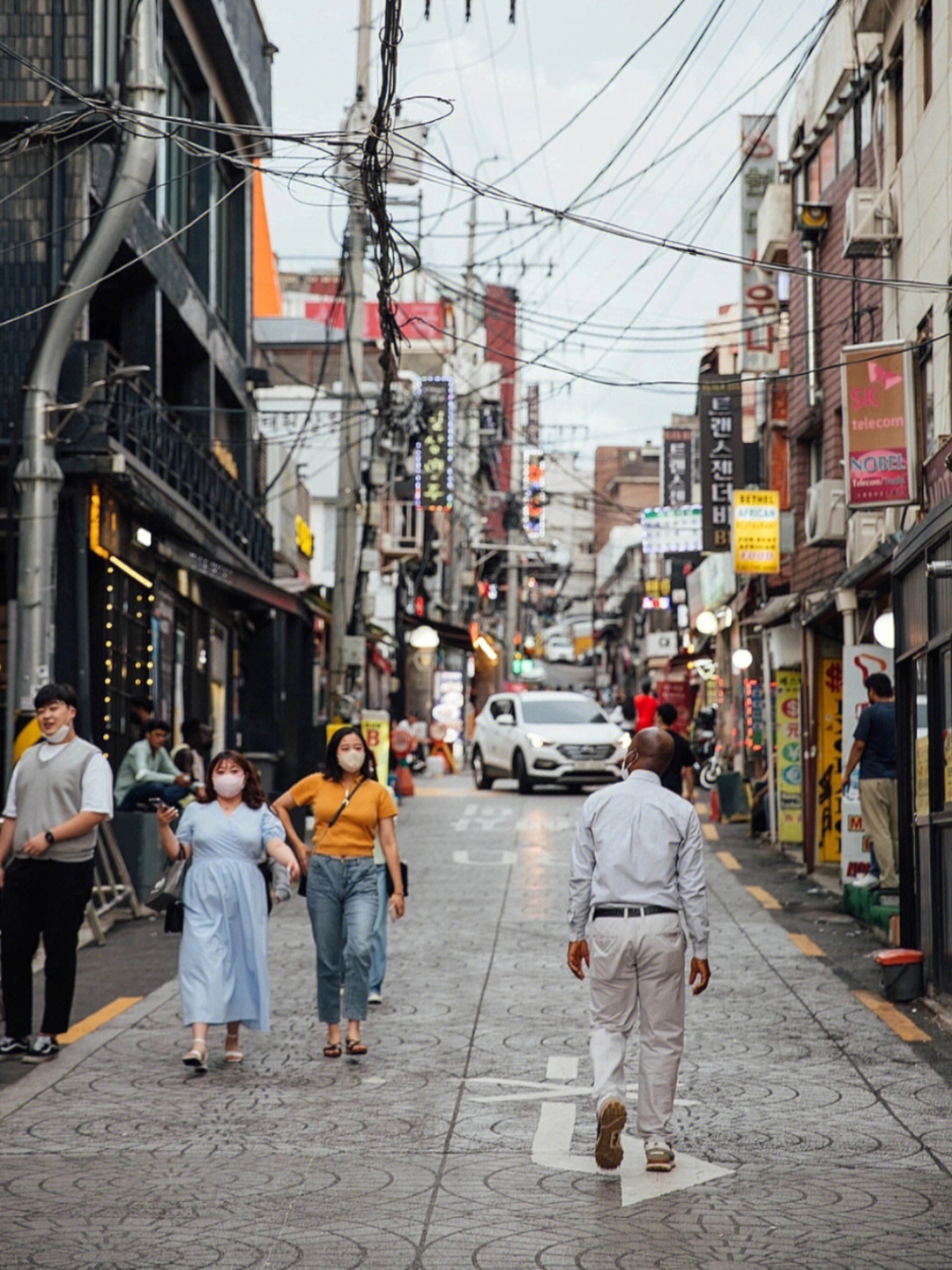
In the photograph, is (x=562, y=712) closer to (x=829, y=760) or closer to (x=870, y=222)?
(x=829, y=760)

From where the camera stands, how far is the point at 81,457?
18312 millimetres

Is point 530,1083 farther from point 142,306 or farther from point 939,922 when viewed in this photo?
point 142,306

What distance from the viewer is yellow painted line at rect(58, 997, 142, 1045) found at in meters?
10.9

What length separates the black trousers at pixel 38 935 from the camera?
10.1m

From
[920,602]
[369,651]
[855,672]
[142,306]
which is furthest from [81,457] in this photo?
[369,651]

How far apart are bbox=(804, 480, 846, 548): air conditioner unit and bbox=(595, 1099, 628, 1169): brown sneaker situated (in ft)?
50.8

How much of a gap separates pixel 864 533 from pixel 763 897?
4673 mm

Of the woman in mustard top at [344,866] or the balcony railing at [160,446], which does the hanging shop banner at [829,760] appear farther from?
the woman in mustard top at [344,866]

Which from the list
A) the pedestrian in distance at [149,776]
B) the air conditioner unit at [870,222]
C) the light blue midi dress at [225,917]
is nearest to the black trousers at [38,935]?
the light blue midi dress at [225,917]

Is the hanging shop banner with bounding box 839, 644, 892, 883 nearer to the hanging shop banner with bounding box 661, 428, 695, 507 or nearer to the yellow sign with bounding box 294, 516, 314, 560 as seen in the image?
the yellow sign with bounding box 294, 516, 314, 560

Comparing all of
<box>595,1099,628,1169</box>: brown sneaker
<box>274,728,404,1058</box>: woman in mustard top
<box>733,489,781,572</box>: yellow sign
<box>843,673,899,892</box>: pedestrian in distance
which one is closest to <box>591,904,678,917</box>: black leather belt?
<box>595,1099,628,1169</box>: brown sneaker

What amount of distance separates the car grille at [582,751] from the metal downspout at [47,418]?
17.6 metres

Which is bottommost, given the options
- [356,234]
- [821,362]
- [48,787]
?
[48,787]

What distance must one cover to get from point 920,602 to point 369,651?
38.6 meters
